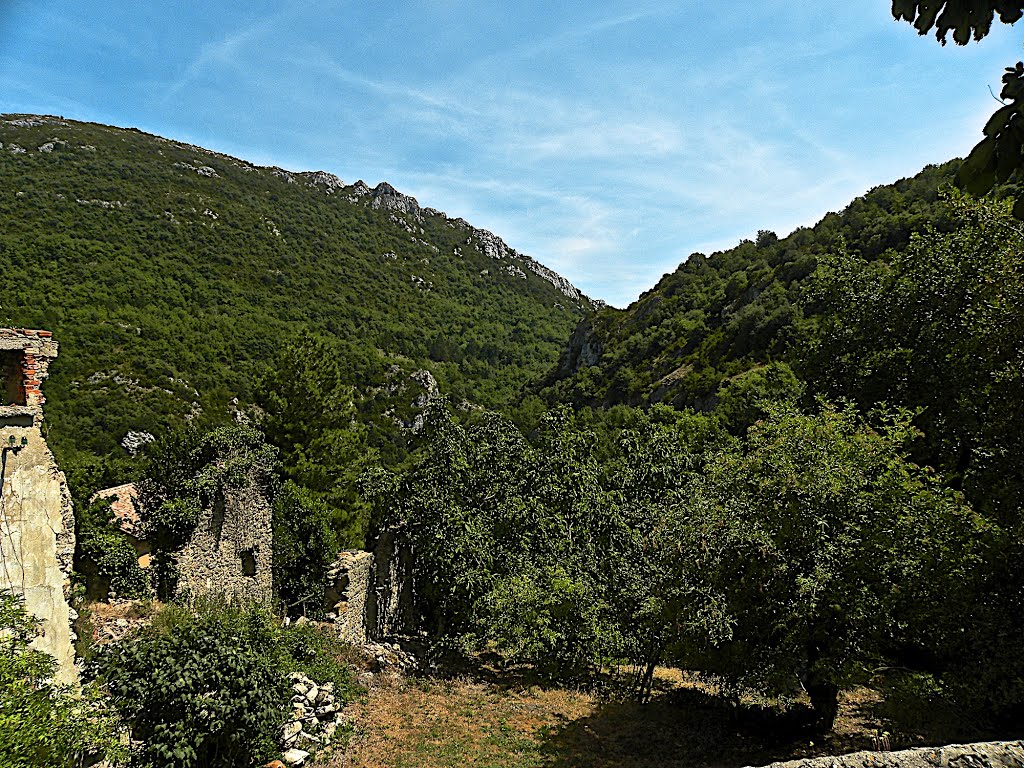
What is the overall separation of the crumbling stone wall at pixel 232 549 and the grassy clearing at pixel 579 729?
14.6 ft

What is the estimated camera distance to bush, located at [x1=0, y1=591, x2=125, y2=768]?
4.86 m

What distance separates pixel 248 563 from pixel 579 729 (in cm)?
959

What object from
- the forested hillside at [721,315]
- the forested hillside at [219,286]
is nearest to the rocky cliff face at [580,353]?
the forested hillside at [721,315]

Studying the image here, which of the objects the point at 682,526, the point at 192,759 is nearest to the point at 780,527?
the point at 682,526

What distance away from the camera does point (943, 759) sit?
202 inches

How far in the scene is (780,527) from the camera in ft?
33.5

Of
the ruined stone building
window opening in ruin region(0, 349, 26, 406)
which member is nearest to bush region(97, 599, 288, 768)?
the ruined stone building

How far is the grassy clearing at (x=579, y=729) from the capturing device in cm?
1097

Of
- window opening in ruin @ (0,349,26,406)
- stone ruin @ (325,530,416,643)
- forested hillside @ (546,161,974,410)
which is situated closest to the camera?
window opening in ruin @ (0,349,26,406)

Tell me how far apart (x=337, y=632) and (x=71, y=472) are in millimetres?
9176

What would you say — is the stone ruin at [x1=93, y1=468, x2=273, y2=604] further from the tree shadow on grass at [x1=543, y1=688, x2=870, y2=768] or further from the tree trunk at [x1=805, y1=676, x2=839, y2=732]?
the tree trunk at [x1=805, y1=676, x2=839, y2=732]

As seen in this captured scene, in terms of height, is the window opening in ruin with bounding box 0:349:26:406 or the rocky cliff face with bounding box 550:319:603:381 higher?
the rocky cliff face with bounding box 550:319:603:381

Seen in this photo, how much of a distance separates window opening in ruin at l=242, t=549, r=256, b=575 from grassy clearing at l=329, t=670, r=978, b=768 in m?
4.58

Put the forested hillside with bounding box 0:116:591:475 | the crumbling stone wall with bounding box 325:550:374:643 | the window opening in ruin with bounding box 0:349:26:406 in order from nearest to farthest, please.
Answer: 1. the window opening in ruin with bounding box 0:349:26:406
2. the crumbling stone wall with bounding box 325:550:374:643
3. the forested hillside with bounding box 0:116:591:475
